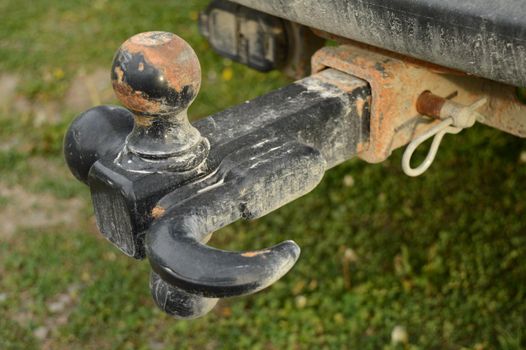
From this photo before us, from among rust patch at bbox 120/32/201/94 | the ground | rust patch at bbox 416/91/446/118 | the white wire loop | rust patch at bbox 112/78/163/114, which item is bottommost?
the ground

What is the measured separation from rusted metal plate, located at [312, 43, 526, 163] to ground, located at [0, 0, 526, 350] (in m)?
0.81

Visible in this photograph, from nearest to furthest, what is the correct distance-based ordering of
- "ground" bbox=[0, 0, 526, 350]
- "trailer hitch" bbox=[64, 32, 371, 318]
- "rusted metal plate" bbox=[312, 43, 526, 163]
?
"trailer hitch" bbox=[64, 32, 371, 318] < "rusted metal plate" bbox=[312, 43, 526, 163] < "ground" bbox=[0, 0, 526, 350]

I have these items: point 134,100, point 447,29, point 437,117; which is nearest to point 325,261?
point 437,117

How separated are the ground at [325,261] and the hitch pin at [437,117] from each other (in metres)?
0.82

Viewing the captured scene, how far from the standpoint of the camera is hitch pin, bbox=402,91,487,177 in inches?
70.3

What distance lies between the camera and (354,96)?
174 centimetres

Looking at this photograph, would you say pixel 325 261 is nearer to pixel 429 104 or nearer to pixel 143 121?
pixel 429 104

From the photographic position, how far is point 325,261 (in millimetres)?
2785

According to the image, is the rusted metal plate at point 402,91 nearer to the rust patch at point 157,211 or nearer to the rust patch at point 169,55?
the rust patch at point 169,55

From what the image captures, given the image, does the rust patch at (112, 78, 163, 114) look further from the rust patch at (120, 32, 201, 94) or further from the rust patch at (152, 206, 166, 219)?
the rust patch at (152, 206, 166, 219)

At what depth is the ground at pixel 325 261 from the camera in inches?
97.7

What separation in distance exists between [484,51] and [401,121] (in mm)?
398

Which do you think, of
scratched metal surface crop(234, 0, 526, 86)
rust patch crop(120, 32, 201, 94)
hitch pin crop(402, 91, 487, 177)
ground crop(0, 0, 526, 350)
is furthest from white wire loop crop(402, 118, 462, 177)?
ground crop(0, 0, 526, 350)

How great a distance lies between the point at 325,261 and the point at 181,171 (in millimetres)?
1475
